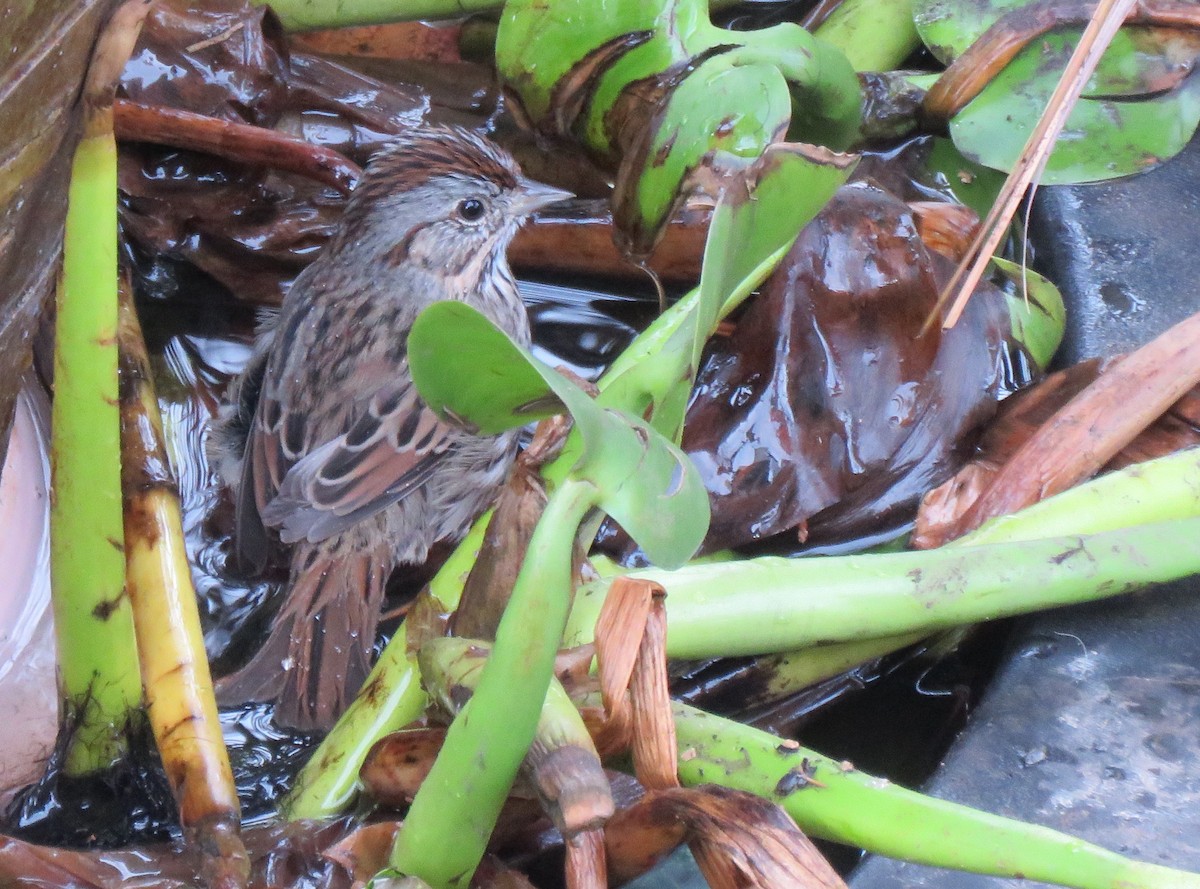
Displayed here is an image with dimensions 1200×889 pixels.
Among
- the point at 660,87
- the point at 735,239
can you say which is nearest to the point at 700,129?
the point at 660,87

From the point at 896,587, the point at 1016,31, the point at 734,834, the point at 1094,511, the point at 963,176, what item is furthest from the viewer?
the point at 963,176

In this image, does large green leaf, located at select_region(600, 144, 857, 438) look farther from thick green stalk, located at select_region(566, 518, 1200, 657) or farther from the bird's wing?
the bird's wing

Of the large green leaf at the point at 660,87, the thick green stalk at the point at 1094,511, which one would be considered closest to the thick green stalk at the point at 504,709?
the thick green stalk at the point at 1094,511

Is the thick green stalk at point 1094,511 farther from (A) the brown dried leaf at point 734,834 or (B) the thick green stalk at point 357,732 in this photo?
(A) the brown dried leaf at point 734,834

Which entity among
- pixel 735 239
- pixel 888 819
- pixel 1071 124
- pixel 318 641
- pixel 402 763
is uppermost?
pixel 735 239

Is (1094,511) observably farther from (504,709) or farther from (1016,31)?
(1016,31)

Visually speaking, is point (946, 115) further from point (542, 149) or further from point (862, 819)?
point (862, 819)

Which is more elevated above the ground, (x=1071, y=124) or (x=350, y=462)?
(x=1071, y=124)

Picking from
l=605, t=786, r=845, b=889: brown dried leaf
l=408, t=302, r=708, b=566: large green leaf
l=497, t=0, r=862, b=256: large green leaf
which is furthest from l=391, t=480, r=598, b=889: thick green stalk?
l=497, t=0, r=862, b=256: large green leaf
